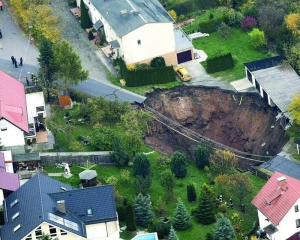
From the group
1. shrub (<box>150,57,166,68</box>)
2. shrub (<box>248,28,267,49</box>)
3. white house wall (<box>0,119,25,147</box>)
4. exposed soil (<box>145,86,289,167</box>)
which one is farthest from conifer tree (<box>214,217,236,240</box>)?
shrub (<box>248,28,267,49</box>)

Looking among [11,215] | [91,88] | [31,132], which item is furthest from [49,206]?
[91,88]

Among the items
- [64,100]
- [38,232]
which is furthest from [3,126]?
[38,232]

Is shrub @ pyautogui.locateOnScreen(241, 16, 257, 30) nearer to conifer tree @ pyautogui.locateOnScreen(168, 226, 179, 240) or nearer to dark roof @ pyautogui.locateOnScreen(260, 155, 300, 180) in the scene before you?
dark roof @ pyautogui.locateOnScreen(260, 155, 300, 180)

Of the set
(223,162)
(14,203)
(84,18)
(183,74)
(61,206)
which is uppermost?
(84,18)

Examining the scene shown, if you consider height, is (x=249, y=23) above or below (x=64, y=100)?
above

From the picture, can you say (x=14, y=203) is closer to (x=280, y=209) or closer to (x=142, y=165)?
(x=142, y=165)

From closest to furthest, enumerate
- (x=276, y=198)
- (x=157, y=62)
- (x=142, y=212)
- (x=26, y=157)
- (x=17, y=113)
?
(x=276, y=198) → (x=142, y=212) → (x=26, y=157) → (x=17, y=113) → (x=157, y=62)

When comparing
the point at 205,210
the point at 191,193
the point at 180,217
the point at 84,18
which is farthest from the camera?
the point at 84,18
